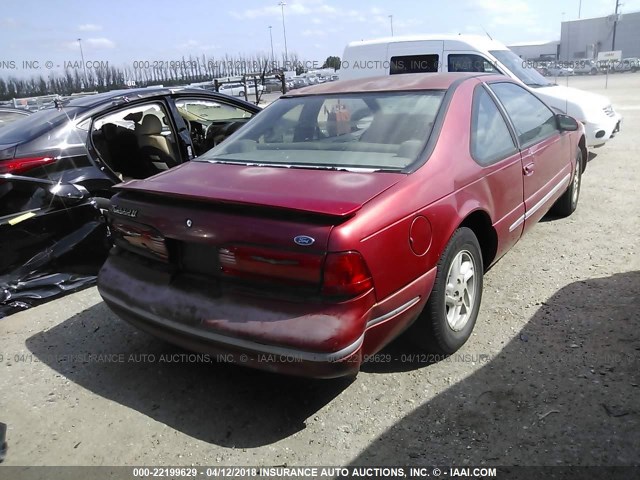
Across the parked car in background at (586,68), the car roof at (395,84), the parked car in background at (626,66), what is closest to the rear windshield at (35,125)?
the car roof at (395,84)

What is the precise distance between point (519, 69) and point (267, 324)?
7.65m

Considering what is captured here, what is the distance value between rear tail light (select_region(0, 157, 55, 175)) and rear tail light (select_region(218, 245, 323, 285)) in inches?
91.8

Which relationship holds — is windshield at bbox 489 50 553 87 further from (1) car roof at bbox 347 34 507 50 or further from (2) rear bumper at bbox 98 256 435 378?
(2) rear bumper at bbox 98 256 435 378

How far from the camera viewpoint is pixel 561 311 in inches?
134

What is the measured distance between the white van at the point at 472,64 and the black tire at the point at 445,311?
497 centimetres

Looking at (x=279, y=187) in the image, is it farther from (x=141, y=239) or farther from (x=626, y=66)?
(x=626, y=66)

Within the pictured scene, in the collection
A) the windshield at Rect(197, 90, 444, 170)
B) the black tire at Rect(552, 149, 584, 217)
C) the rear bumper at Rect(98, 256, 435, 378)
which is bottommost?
the black tire at Rect(552, 149, 584, 217)

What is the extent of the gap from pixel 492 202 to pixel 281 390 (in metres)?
1.70

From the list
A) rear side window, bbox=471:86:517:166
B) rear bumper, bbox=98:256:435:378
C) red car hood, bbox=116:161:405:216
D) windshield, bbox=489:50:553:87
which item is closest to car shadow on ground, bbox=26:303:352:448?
rear bumper, bbox=98:256:435:378

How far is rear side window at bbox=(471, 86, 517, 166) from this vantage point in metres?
3.16

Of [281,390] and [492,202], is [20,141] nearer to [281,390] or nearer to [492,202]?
[281,390]

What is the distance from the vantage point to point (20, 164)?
3830mm

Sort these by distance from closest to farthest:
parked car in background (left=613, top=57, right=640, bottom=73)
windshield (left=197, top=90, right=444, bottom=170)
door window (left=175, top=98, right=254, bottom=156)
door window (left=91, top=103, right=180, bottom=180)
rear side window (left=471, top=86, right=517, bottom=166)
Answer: windshield (left=197, top=90, right=444, bottom=170), rear side window (left=471, top=86, right=517, bottom=166), door window (left=91, top=103, right=180, bottom=180), door window (left=175, top=98, right=254, bottom=156), parked car in background (left=613, top=57, right=640, bottom=73)

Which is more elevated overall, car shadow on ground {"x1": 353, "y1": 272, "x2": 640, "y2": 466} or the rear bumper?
the rear bumper
